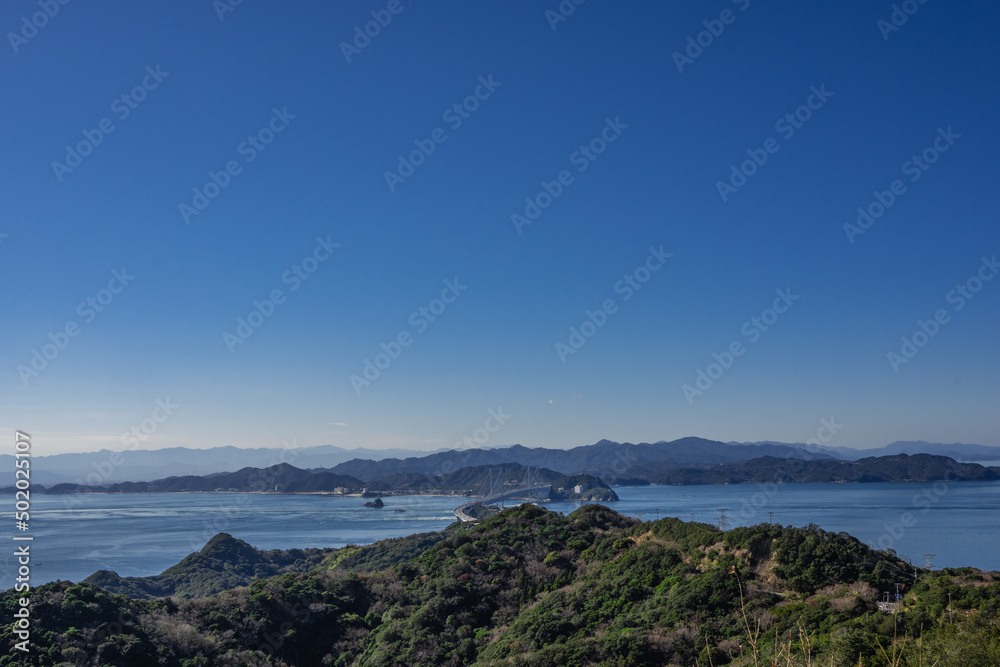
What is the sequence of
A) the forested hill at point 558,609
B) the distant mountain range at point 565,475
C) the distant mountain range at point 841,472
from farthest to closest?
the distant mountain range at point 565,475
the distant mountain range at point 841,472
the forested hill at point 558,609

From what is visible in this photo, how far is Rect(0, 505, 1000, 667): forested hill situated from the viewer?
14906 mm

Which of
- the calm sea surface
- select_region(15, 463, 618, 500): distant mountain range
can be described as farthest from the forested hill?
select_region(15, 463, 618, 500): distant mountain range

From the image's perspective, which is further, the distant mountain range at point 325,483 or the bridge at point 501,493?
the distant mountain range at point 325,483

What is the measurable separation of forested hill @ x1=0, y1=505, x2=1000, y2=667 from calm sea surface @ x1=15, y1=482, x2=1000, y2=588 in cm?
2977

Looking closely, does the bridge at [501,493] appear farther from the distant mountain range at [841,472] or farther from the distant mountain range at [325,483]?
the distant mountain range at [841,472]

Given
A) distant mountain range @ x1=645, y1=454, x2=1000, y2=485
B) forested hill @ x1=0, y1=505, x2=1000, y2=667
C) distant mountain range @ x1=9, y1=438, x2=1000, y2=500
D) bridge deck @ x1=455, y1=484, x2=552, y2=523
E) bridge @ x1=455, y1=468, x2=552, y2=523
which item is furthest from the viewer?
distant mountain range @ x1=9, y1=438, x2=1000, y2=500

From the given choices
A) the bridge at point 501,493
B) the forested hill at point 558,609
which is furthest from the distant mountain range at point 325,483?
the forested hill at point 558,609

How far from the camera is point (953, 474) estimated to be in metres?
118

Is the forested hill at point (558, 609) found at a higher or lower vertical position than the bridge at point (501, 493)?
higher

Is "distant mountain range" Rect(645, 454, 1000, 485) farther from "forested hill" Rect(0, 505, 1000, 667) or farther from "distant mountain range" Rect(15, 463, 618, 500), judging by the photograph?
"forested hill" Rect(0, 505, 1000, 667)

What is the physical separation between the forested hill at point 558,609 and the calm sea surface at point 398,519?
97.7 feet

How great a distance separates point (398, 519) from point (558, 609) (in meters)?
77.1

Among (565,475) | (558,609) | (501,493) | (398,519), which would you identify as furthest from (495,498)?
(558,609)

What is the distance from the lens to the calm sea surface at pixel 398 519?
5534cm
